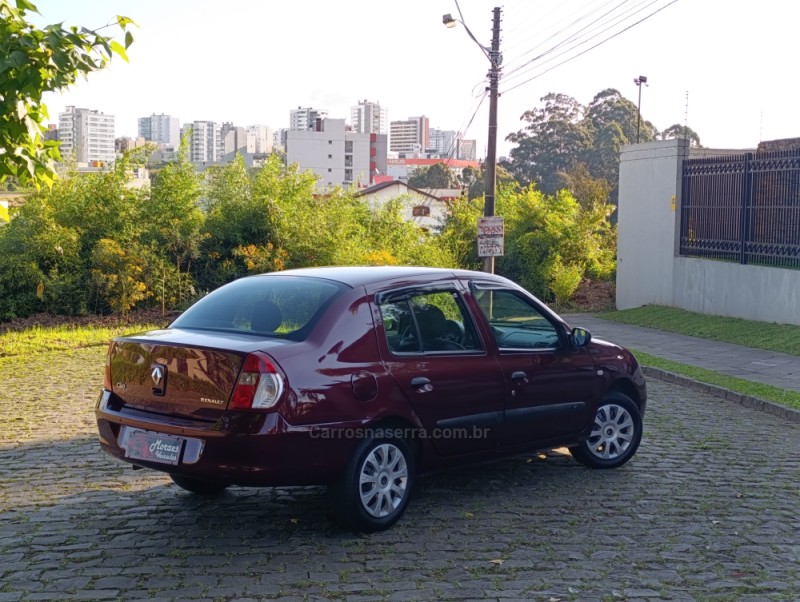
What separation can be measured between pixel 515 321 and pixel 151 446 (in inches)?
117

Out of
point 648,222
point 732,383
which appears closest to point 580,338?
point 732,383

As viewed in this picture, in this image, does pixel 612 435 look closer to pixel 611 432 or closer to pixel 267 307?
pixel 611 432

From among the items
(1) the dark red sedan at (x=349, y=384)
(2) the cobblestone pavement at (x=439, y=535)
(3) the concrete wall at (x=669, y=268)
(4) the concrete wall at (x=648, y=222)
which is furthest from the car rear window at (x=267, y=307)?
(4) the concrete wall at (x=648, y=222)

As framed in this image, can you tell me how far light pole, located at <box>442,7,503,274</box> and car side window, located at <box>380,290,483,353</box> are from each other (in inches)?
574

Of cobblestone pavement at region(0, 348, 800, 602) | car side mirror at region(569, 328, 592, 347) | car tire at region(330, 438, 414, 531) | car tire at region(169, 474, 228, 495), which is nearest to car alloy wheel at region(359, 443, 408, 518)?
car tire at region(330, 438, 414, 531)

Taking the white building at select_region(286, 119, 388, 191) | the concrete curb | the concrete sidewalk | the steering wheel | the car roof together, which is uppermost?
the white building at select_region(286, 119, 388, 191)

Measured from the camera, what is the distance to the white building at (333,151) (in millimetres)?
121375

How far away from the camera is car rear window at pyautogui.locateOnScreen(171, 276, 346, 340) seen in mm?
6051

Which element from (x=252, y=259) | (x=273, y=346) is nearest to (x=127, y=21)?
(x=273, y=346)

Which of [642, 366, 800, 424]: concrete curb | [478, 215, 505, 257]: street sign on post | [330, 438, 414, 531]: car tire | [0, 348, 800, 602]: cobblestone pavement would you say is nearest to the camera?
[0, 348, 800, 602]: cobblestone pavement

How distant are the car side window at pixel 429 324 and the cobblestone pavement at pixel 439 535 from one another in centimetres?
114

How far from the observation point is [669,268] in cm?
2270

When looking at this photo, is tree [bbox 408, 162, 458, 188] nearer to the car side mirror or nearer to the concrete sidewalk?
the concrete sidewalk

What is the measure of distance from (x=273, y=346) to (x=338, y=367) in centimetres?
42
